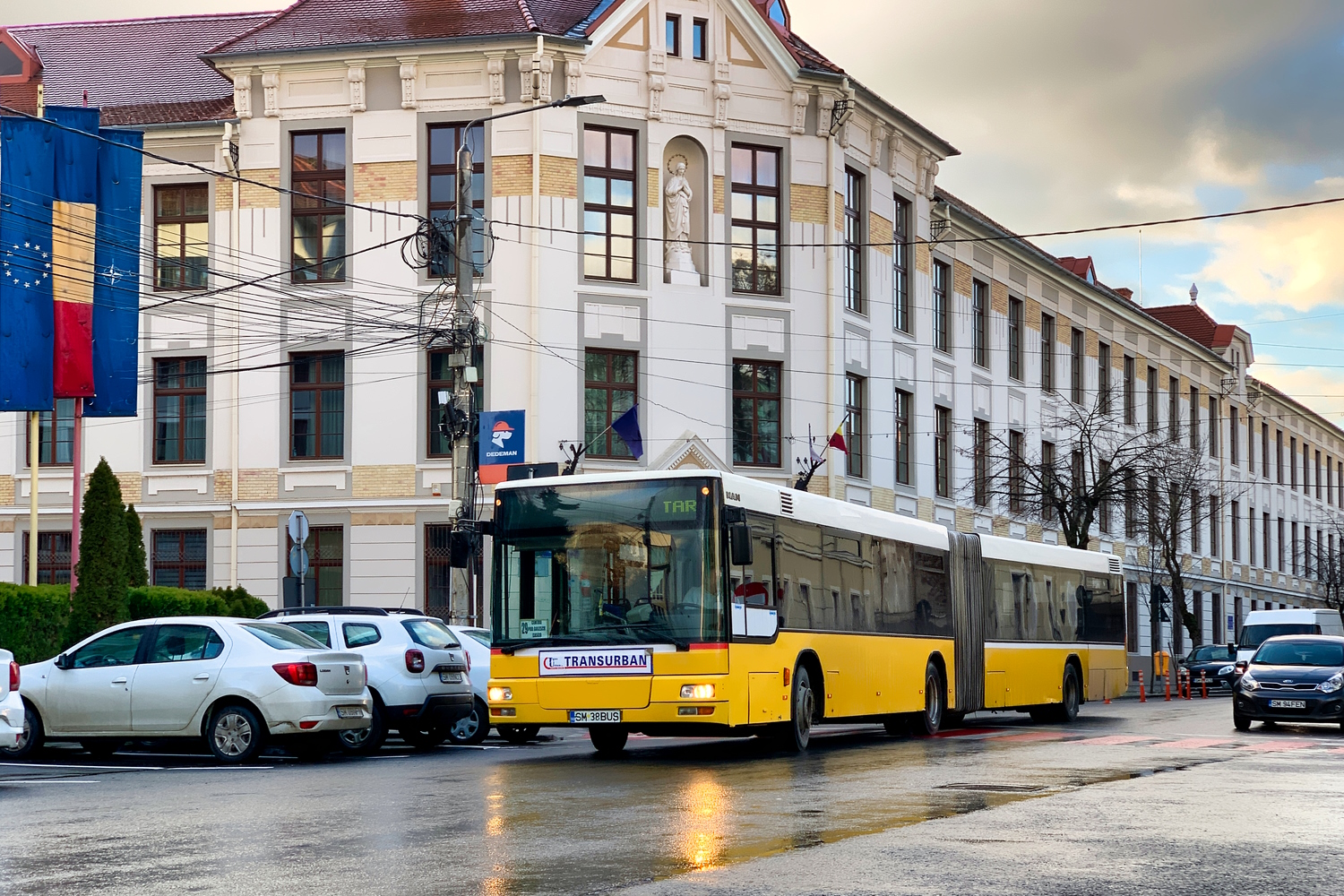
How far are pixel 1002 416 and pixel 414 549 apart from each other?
20.5 m

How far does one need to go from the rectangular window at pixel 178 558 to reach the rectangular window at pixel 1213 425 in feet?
147

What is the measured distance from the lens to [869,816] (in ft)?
37.5

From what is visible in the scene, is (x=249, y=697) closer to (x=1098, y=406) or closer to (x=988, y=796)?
(x=988, y=796)

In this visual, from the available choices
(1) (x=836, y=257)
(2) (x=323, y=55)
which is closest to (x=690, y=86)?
(1) (x=836, y=257)

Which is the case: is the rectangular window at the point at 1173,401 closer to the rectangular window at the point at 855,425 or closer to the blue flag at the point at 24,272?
the rectangular window at the point at 855,425

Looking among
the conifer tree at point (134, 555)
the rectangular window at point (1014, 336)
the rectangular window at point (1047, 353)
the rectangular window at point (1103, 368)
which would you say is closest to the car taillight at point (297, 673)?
the conifer tree at point (134, 555)

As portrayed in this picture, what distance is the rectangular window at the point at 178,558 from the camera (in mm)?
37688

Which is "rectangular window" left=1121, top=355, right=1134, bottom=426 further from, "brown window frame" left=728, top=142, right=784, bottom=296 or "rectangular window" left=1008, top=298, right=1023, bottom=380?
"brown window frame" left=728, top=142, right=784, bottom=296

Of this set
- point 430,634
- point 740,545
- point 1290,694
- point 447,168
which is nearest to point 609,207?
point 447,168

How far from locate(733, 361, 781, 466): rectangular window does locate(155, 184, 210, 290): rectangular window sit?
12.0 meters

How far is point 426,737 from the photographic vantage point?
2112 cm

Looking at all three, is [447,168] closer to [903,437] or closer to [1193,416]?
[903,437]

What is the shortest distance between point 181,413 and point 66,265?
41.2 ft

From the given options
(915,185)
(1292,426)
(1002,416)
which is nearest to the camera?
(915,185)
